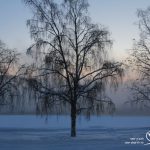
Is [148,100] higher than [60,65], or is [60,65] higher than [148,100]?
[60,65]

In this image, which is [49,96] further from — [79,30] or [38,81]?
[79,30]

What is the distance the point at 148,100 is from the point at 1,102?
1141cm

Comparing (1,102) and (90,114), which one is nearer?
(90,114)

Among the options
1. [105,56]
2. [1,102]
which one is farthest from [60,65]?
[1,102]

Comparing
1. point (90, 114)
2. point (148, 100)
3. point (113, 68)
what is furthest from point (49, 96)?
point (148, 100)

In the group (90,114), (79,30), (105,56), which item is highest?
(79,30)

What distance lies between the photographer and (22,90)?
3047 centimetres

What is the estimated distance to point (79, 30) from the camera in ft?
96.7

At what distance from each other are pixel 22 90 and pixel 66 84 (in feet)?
11.5

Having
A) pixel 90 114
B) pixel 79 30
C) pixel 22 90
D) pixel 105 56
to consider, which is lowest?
pixel 90 114

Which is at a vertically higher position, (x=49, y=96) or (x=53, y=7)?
(x=53, y=7)

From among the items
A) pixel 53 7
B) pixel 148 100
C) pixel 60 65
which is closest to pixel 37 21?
pixel 53 7

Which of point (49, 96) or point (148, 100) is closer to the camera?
point (49, 96)

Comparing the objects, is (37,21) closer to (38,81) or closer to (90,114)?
(38,81)
